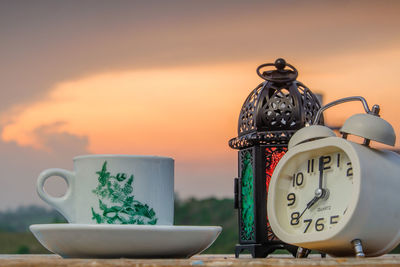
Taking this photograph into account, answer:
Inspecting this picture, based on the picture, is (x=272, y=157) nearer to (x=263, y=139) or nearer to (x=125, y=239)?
(x=263, y=139)

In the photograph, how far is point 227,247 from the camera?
8.61m

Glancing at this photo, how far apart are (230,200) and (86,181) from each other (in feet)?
23.9

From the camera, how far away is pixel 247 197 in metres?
1.48

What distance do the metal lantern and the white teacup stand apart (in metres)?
0.48

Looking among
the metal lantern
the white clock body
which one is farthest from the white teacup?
the metal lantern

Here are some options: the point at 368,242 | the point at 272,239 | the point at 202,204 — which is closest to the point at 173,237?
the point at 368,242

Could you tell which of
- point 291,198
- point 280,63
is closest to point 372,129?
point 291,198

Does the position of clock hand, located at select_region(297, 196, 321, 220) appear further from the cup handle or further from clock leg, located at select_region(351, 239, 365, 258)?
the cup handle

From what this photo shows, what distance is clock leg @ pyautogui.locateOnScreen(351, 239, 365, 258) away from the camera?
997mm

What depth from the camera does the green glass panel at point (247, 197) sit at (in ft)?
4.74

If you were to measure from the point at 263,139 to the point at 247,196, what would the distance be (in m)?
0.15

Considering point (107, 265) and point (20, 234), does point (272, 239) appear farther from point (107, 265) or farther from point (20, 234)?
point (20, 234)

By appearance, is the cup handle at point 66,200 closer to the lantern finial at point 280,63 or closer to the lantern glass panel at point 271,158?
the lantern glass panel at point 271,158

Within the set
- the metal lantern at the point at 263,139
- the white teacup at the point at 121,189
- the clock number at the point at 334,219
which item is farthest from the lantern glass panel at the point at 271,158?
the white teacup at the point at 121,189
